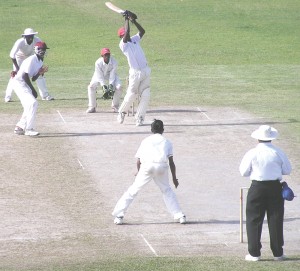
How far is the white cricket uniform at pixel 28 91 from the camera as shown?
23.0m

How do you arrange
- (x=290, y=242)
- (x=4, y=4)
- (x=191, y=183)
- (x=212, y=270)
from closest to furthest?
(x=212, y=270)
(x=290, y=242)
(x=191, y=183)
(x=4, y=4)

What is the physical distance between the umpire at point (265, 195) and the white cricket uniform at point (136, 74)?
9209 millimetres

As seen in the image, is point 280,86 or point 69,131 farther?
point 280,86

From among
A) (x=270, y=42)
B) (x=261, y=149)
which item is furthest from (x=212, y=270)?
(x=270, y=42)

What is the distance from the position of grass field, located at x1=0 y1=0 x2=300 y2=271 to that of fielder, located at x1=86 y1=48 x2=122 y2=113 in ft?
2.69

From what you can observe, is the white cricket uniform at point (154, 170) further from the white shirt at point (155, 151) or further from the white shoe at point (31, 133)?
the white shoe at point (31, 133)

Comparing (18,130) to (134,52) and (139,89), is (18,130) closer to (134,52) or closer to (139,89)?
(139,89)

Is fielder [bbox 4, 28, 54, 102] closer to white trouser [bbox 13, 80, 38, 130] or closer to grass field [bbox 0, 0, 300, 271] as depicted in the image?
grass field [bbox 0, 0, 300, 271]

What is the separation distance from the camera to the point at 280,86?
97.5 feet

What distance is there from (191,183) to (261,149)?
465 centimetres

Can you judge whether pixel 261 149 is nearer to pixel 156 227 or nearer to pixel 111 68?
pixel 156 227

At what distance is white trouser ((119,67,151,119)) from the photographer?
23.9m

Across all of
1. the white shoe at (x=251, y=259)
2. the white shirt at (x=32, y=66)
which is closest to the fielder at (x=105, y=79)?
the white shirt at (x=32, y=66)

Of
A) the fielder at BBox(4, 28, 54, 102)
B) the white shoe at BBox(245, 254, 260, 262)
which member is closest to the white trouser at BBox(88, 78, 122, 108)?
the fielder at BBox(4, 28, 54, 102)
